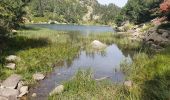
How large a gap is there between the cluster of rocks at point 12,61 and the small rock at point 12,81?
2.36 meters

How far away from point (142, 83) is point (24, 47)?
17855 millimetres

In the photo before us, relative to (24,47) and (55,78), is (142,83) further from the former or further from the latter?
(24,47)

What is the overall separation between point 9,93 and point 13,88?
1.32m

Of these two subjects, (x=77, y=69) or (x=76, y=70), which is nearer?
(x=76, y=70)

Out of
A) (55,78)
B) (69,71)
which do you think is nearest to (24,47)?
(69,71)

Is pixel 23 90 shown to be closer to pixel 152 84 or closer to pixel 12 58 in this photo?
pixel 12 58

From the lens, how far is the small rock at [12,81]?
17.7 meters

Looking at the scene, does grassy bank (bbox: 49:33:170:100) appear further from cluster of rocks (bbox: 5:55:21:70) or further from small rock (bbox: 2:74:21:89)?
cluster of rocks (bbox: 5:55:21:70)

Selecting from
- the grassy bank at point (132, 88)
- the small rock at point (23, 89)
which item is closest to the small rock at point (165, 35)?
the grassy bank at point (132, 88)

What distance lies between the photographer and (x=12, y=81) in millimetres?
18219

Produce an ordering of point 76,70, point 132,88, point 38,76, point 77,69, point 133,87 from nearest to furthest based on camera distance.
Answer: point 132,88 → point 133,87 → point 38,76 → point 76,70 → point 77,69

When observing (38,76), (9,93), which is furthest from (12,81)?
(38,76)

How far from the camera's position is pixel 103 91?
14.8m

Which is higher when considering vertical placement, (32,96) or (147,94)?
(147,94)
